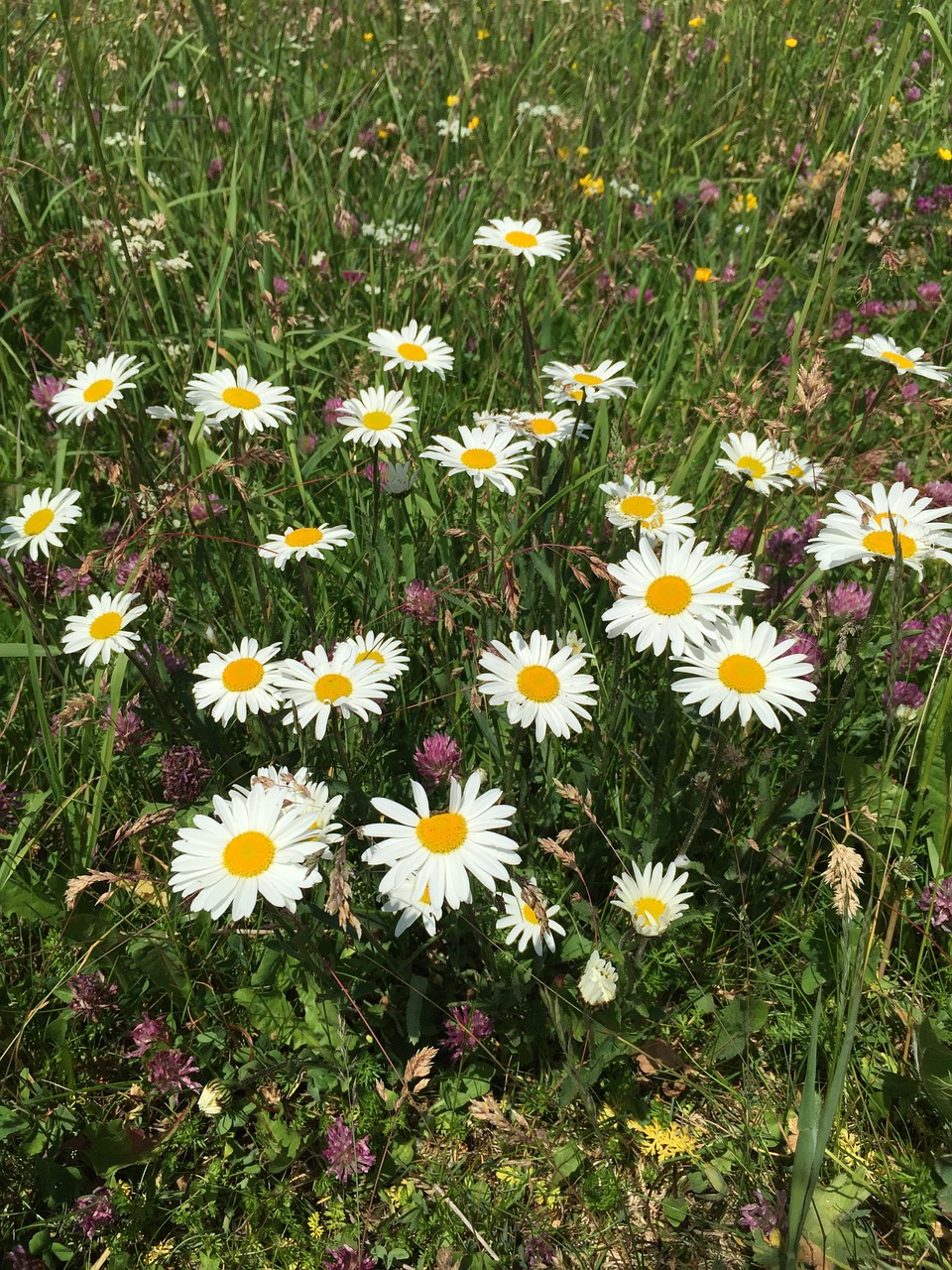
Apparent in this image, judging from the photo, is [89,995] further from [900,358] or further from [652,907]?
[900,358]

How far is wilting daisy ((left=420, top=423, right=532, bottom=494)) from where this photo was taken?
185cm

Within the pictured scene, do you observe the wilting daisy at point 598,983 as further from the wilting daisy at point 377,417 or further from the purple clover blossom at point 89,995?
the wilting daisy at point 377,417

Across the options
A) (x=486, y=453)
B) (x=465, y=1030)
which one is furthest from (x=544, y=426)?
(x=465, y=1030)

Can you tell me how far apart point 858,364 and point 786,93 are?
196 cm

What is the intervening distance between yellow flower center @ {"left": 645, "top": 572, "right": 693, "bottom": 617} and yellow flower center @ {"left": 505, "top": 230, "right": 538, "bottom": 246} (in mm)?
1209

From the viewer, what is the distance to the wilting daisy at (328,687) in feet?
5.11

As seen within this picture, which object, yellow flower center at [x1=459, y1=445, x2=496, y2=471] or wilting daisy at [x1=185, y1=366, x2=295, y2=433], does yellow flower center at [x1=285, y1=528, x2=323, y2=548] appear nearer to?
wilting daisy at [x1=185, y1=366, x2=295, y2=433]

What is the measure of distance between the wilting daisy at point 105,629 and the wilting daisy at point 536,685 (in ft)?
2.48

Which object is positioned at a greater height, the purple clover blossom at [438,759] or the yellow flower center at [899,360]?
the yellow flower center at [899,360]

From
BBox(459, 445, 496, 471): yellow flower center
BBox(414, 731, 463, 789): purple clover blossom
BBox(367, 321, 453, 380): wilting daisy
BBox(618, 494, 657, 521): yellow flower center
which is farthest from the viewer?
BBox(367, 321, 453, 380): wilting daisy

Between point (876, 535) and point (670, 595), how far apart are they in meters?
0.37

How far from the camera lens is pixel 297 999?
181 cm

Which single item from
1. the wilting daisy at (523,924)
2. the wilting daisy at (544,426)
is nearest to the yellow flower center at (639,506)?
the wilting daisy at (544,426)

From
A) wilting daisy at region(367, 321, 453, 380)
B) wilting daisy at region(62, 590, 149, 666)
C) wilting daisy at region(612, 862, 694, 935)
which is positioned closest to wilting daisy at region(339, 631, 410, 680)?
wilting daisy at region(62, 590, 149, 666)
